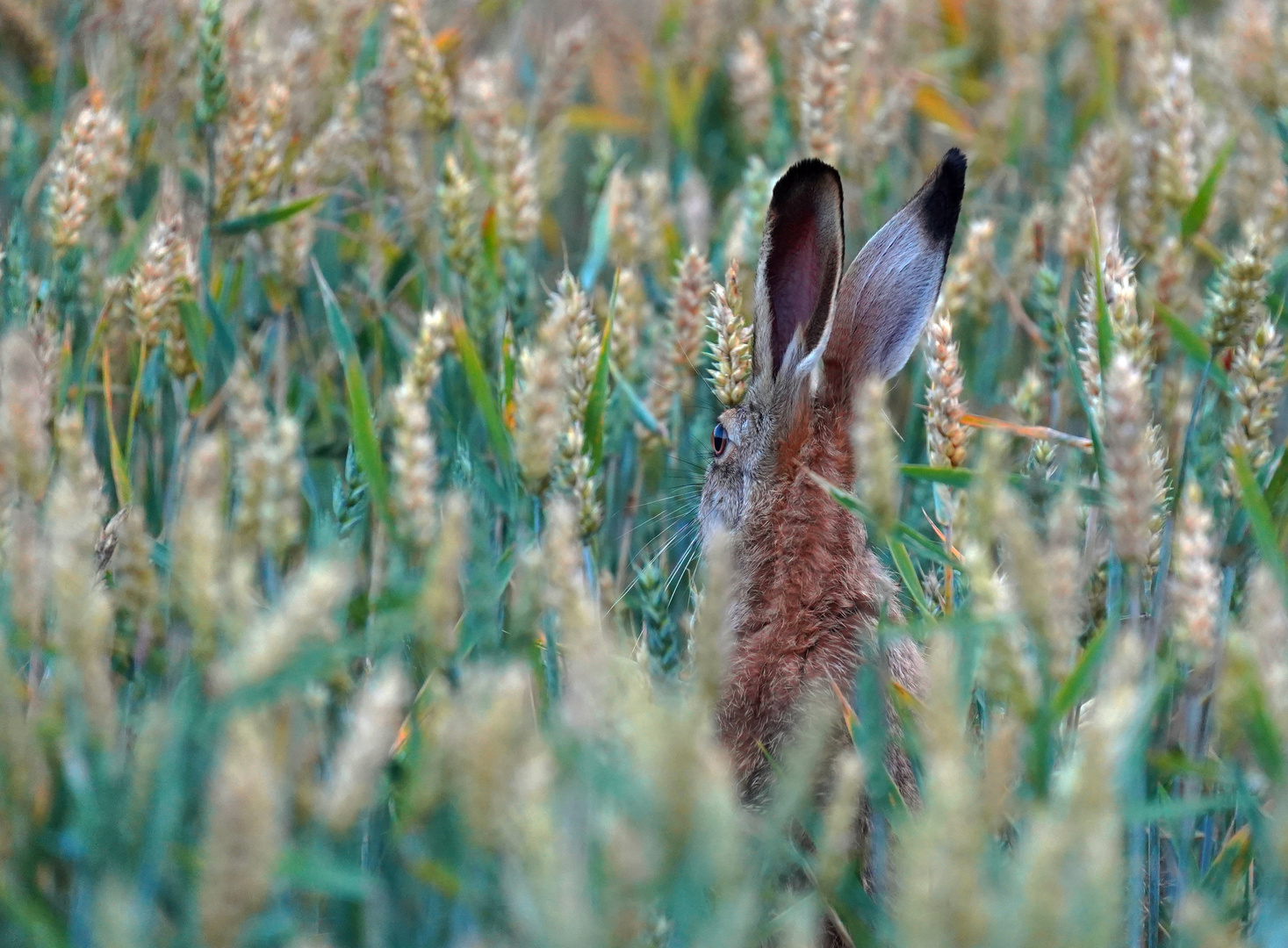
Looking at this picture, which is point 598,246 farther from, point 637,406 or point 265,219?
point 265,219

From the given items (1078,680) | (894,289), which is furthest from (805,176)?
(1078,680)

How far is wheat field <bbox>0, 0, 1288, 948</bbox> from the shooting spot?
144 centimetres

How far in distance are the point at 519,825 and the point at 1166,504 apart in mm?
1772

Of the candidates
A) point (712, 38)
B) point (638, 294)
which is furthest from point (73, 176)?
point (712, 38)

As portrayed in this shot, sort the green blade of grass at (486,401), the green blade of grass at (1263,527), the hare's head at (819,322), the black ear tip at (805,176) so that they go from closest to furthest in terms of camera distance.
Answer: the green blade of grass at (1263,527) < the green blade of grass at (486,401) < the black ear tip at (805,176) < the hare's head at (819,322)

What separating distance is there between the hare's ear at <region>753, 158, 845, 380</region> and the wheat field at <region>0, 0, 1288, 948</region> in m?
0.17

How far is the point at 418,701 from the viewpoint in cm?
222

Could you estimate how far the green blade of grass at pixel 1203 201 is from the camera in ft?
11.5

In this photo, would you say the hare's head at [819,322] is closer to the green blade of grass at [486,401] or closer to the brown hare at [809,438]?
the brown hare at [809,438]

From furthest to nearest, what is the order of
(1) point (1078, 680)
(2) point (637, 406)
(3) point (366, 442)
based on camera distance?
(2) point (637, 406), (3) point (366, 442), (1) point (1078, 680)

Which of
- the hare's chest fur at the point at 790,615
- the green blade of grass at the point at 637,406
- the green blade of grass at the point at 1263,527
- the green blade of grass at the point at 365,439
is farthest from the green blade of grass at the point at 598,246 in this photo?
the green blade of grass at the point at 1263,527

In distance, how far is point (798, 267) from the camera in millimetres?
3404

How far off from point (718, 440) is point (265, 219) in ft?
4.43

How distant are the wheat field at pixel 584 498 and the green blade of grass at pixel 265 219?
0.02 m
